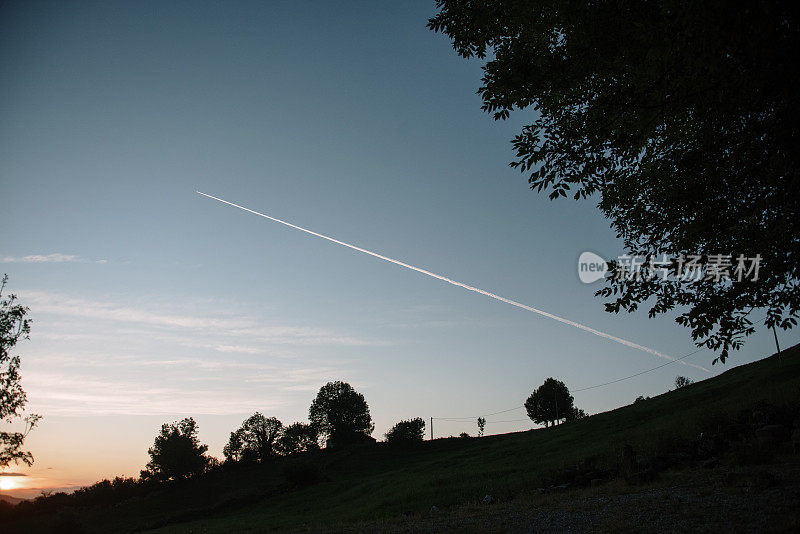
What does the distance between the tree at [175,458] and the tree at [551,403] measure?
83.4 metres

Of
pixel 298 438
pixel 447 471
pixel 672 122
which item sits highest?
pixel 672 122

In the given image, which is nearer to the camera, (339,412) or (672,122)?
(672,122)

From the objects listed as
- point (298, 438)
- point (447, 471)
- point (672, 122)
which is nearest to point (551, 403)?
point (298, 438)

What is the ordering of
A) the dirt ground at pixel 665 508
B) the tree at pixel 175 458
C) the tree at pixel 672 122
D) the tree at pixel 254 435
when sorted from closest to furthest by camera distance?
the tree at pixel 672 122, the dirt ground at pixel 665 508, the tree at pixel 175 458, the tree at pixel 254 435

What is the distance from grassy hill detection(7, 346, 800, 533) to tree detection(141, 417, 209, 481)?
10065 mm

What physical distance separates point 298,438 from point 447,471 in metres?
81.9

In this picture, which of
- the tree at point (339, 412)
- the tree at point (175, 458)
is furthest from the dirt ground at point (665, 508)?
the tree at point (339, 412)

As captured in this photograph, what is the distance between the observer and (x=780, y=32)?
20.3 ft

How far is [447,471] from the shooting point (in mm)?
42188

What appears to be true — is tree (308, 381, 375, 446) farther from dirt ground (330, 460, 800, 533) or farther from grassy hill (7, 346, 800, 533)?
dirt ground (330, 460, 800, 533)

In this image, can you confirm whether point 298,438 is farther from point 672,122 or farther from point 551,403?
point 672,122

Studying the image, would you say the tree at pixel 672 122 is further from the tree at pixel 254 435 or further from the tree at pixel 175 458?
the tree at pixel 254 435

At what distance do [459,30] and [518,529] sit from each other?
14671 millimetres

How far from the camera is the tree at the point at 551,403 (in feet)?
367
